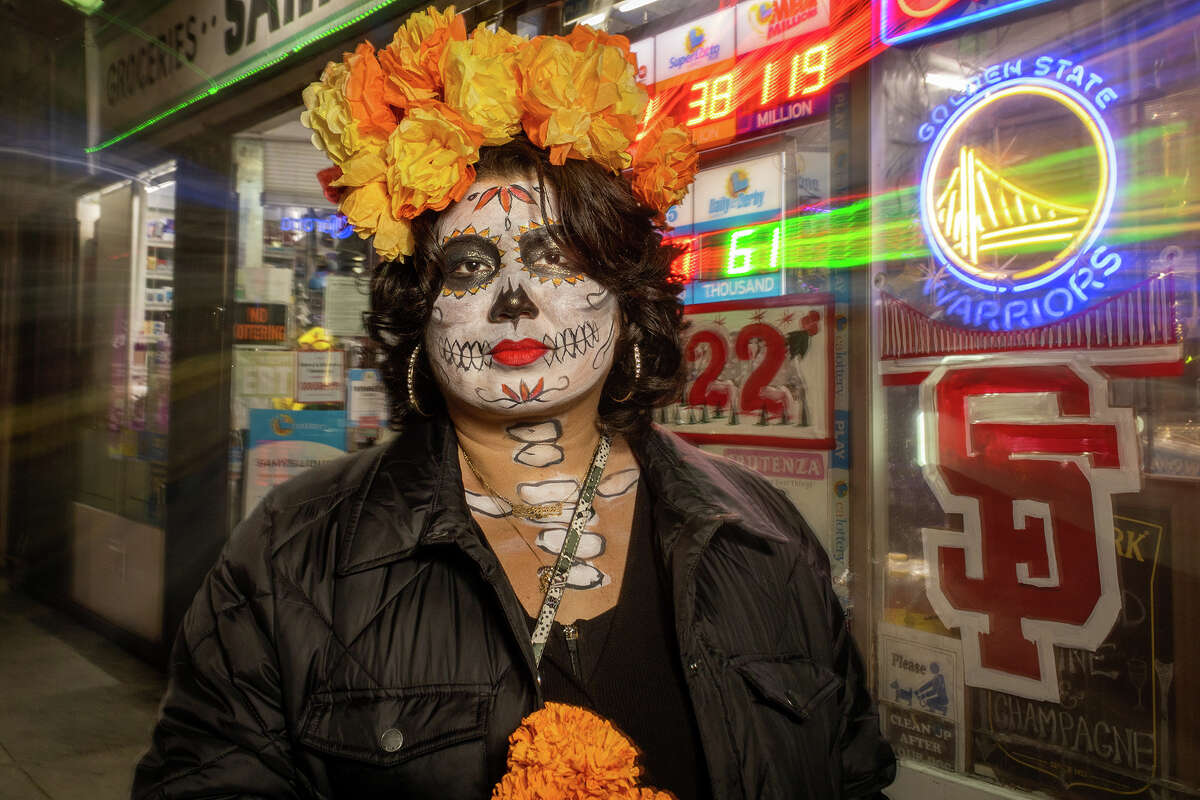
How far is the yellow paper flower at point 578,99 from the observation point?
4.91 feet

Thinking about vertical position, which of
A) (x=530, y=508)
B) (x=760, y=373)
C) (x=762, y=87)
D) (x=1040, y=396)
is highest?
(x=762, y=87)

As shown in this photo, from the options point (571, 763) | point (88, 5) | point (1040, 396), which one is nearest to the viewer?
point (571, 763)

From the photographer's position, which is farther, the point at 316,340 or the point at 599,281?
the point at 316,340

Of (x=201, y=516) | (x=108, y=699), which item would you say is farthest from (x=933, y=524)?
(x=108, y=699)

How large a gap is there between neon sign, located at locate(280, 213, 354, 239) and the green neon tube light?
79 cm

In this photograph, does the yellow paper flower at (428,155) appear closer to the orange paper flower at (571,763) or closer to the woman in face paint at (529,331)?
the woman in face paint at (529,331)

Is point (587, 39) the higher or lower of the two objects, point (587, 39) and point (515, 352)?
the higher

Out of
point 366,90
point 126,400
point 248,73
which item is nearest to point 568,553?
point 366,90

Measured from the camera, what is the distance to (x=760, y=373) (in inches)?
125

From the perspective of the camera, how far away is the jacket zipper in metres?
1.32

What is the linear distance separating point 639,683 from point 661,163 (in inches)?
39.8

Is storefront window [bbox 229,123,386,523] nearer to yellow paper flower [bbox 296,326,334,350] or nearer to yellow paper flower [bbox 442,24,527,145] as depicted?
yellow paper flower [bbox 296,326,334,350]

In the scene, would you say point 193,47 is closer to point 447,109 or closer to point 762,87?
point 762,87

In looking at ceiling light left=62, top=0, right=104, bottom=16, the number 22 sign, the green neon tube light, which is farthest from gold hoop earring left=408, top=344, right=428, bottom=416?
ceiling light left=62, top=0, right=104, bottom=16
